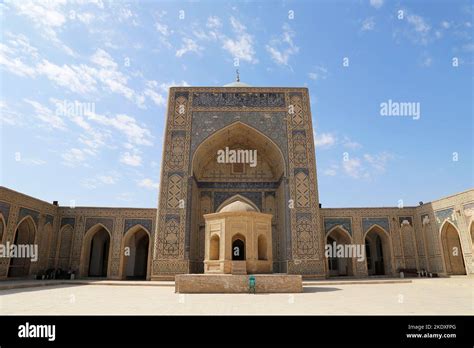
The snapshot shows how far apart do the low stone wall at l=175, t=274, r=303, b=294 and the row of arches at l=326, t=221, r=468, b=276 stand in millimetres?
8426

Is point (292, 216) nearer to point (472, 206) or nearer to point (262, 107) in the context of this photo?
point (262, 107)

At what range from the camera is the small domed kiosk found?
31.3 feet

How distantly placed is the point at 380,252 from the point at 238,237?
1228 cm

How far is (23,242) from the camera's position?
1436cm

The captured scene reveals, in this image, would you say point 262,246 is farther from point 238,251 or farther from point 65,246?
point 65,246

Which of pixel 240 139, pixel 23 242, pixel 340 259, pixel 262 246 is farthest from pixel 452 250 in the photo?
pixel 23 242

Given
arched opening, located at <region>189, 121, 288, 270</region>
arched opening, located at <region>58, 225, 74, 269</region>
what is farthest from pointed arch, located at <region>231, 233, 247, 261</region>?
arched opening, located at <region>58, 225, 74, 269</region>

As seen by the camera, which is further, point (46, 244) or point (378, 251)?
point (378, 251)

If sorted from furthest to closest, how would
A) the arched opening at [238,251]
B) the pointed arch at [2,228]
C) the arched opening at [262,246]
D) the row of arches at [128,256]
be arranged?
1. the row of arches at [128,256]
2. the pointed arch at [2,228]
3. the arched opening at [238,251]
4. the arched opening at [262,246]

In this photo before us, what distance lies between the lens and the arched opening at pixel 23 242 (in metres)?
14.1

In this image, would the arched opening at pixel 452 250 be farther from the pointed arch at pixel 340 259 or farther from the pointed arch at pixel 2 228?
the pointed arch at pixel 2 228

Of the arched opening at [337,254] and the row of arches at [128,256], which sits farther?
the row of arches at [128,256]

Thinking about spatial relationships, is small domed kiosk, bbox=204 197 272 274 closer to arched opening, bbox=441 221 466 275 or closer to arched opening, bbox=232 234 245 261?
arched opening, bbox=232 234 245 261

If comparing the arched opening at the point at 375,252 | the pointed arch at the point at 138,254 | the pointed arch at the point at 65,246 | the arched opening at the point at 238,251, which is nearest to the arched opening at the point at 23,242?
the pointed arch at the point at 65,246
